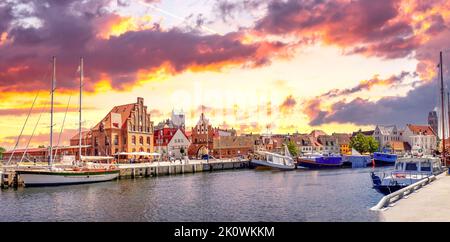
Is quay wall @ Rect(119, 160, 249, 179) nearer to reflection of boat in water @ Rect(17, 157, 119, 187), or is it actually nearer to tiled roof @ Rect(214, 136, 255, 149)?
reflection of boat in water @ Rect(17, 157, 119, 187)

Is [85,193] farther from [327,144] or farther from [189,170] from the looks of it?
[327,144]

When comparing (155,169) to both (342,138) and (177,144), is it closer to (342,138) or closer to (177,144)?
(177,144)

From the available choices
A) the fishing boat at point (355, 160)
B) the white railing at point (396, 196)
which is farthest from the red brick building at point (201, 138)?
the white railing at point (396, 196)

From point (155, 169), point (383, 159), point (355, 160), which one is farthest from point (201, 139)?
point (155, 169)

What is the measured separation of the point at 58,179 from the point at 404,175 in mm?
43445

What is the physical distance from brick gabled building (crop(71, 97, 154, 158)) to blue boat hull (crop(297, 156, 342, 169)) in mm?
38719

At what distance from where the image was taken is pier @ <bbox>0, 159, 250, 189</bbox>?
57594 mm

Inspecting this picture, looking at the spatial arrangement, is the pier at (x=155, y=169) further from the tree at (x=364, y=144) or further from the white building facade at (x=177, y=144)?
the tree at (x=364, y=144)

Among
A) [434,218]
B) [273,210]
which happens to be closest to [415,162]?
[273,210]

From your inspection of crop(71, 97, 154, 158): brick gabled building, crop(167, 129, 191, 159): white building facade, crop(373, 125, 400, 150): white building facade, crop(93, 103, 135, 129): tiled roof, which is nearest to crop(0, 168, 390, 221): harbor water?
crop(71, 97, 154, 158): brick gabled building

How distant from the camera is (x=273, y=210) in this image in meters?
32.6

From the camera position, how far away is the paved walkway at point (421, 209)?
60.2 ft

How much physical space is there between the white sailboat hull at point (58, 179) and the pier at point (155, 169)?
4.65ft
